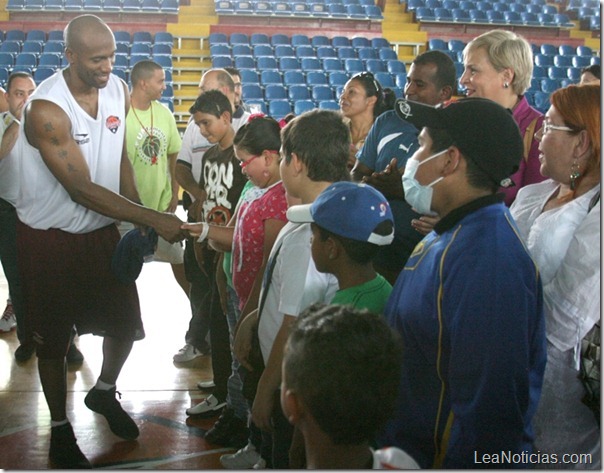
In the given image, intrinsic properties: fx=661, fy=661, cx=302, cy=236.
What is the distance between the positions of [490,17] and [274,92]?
574cm

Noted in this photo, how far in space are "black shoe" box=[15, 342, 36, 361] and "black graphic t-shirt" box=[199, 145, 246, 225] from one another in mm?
1359

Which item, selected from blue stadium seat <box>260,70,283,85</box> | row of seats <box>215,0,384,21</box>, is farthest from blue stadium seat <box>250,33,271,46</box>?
blue stadium seat <box>260,70,283,85</box>

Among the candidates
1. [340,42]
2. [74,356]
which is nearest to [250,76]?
[340,42]

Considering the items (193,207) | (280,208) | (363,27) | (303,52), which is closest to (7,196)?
(193,207)

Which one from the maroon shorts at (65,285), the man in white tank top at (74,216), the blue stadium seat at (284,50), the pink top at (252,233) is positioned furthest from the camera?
the blue stadium seat at (284,50)

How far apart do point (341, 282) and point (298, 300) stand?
0.16 m

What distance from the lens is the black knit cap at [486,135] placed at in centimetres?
143

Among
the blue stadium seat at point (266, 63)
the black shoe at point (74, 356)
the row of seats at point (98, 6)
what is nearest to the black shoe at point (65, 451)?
the black shoe at point (74, 356)

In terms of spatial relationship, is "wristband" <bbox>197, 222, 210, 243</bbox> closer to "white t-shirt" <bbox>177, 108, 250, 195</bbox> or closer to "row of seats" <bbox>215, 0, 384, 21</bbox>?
"white t-shirt" <bbox>177, 108, 250, 195</bbox>

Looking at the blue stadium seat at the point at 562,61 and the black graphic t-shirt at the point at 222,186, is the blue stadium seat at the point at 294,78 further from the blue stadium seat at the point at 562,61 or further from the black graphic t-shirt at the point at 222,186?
the black graphic t-shirt at the point at 222,186

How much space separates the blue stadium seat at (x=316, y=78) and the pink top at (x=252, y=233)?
383 inches

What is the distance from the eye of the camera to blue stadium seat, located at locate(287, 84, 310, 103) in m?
11.3

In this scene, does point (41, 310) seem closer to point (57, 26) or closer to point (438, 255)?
point (438, 255)

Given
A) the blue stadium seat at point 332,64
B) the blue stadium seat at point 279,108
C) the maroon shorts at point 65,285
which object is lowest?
the maroon shorts at point 65,285
